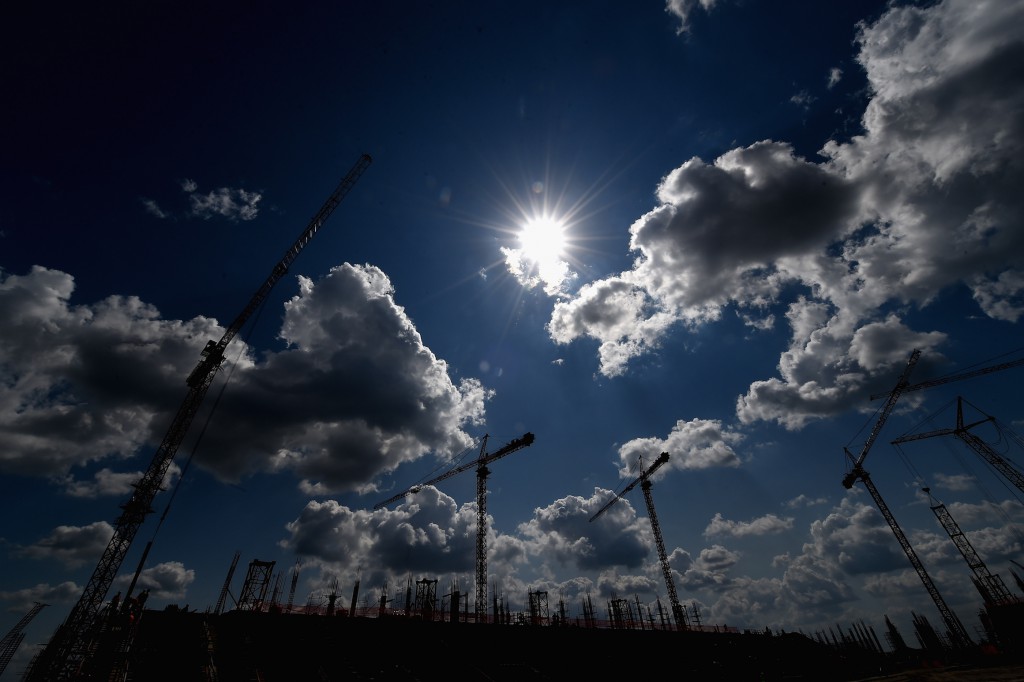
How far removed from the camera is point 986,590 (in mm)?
63062

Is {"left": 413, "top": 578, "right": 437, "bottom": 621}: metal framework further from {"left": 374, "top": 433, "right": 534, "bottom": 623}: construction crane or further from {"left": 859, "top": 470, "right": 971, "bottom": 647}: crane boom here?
{"left": 859, "top": 470, "right": 971, "bottom": 647}: crane boom

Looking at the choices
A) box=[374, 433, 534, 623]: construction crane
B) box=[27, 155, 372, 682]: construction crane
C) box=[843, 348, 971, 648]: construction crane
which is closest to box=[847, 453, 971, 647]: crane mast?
box=[843, 348, 971, 648]: construction crane

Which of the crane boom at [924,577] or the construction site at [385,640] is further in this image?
the crane boom at [924,577]

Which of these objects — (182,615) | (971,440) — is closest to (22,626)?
(182,615)

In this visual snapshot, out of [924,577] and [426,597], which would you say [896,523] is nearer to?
[924,577]

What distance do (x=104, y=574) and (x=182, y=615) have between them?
834 inches

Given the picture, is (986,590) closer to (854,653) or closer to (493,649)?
(854,653)

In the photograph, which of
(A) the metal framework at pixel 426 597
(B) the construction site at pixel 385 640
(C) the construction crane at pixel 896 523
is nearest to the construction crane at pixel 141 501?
(B) the construction site at pixel 385 640

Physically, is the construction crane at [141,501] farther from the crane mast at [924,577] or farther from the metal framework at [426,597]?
the crane mast at [924,577]

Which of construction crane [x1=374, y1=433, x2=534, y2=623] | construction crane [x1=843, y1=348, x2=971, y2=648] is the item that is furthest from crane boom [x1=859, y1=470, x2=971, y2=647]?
construction crane [x1=374, y1=433, x2=534, y2=623]

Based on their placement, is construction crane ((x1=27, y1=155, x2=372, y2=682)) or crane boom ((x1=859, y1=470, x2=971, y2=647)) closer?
construction crane ((x1=27, y1=155, x2=372, y2=682))

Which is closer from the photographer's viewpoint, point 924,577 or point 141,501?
point 141,501

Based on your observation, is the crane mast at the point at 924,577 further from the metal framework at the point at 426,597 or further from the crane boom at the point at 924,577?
the metal framework at the point at 426,597

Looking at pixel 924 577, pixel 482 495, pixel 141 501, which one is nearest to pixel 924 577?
pixel 924 577
